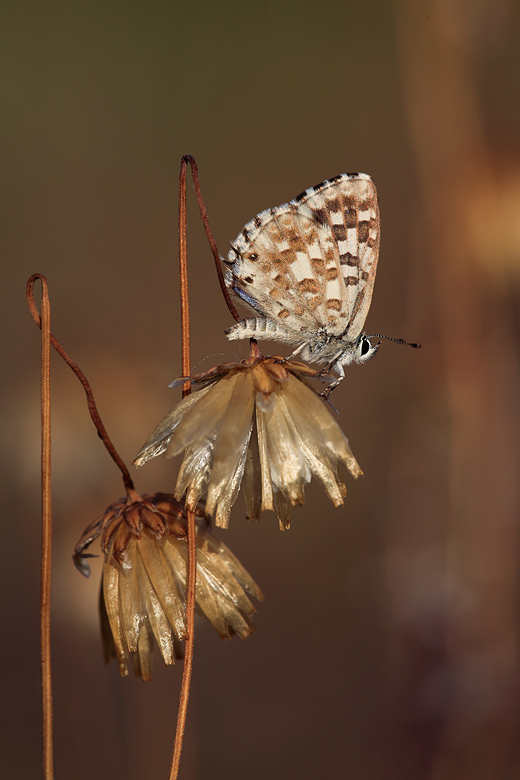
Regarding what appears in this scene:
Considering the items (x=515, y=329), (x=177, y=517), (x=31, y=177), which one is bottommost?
(x=177, y=517)

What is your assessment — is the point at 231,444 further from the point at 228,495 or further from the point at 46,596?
the point at 46,596

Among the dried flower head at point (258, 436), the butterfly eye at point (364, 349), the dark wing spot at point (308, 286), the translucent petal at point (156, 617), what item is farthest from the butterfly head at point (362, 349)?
the translucent petal at point (156, 617)

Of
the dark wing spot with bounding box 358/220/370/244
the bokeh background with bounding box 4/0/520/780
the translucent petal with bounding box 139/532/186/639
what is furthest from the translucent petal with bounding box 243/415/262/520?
the bokeh background with bounding box 4/0/520/780

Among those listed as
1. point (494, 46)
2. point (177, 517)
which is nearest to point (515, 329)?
point (494, 46)

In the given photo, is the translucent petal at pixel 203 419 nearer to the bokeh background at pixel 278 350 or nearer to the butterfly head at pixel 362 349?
the butterfly head at pixel 362 349

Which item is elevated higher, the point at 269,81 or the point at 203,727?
the point at 269,81

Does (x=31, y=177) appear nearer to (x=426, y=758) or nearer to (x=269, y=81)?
(x=269, y=81)

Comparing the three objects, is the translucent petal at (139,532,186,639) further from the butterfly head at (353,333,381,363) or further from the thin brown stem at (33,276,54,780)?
the butterfly head at (353,333,381,363)

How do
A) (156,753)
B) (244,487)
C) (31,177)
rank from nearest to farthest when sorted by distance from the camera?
1. (244,487)
2. (156,753)
3. (31,177)
